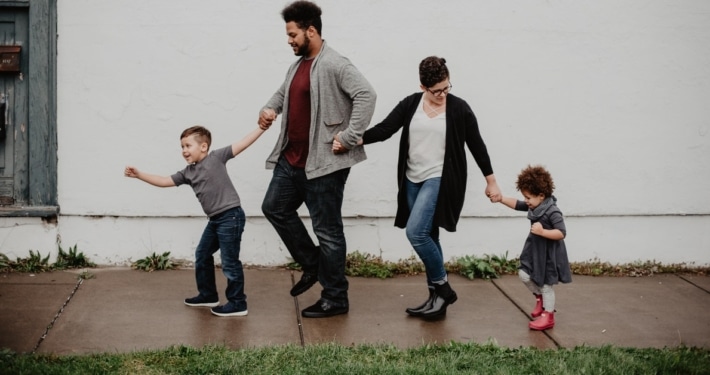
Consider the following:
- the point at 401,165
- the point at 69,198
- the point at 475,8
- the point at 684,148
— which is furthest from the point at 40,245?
the point at 684,148

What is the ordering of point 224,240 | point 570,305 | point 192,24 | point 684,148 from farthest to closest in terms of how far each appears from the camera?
point 684,148 < point 192,24 < point 570,305 < point 224,240

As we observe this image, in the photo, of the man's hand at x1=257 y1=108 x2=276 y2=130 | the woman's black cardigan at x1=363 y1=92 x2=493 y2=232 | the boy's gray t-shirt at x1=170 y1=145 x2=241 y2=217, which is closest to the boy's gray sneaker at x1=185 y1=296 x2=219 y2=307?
the boy's gray t-shirt at x1=170 y1=145 x2=241 y2=217

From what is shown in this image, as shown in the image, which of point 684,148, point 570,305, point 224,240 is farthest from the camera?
point 684,148

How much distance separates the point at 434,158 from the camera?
5594 millimetres

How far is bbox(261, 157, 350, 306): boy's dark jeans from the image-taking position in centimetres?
561

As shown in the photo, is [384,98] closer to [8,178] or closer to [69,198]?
[69,198]

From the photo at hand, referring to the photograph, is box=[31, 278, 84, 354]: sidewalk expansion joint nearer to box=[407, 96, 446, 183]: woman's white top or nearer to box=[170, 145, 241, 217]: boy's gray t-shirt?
box=[170, 145, 241, 217]: boy's gray t-shirt

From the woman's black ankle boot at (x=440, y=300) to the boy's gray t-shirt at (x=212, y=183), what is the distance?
4.76 feet

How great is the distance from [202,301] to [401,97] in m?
2.28

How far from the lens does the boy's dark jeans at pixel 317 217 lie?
5605 mm

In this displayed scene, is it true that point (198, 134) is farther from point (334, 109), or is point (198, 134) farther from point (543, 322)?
point (543, 322)

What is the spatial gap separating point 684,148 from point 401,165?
283cm

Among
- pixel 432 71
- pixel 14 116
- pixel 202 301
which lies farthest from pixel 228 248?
pixel 14 116

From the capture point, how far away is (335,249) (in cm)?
567
